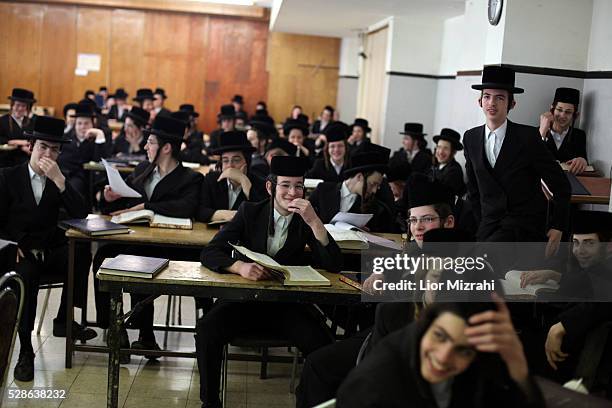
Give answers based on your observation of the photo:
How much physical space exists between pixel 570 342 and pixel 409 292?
0.87m

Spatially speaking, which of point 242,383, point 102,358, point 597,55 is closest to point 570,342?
point 242,383

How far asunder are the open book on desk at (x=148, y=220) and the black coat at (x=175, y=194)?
0.89 ft

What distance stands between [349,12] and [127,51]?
7965mm

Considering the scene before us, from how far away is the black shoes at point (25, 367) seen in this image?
4625mm

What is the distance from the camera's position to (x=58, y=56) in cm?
1834

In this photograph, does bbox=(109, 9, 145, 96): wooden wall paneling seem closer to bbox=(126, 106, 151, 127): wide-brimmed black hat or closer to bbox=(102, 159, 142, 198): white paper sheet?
bbox=(126, 106, 151, 127): wide-brimmed black hat

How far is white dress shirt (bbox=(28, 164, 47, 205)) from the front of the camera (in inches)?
208

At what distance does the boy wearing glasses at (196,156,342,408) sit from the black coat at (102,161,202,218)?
3.95 feet

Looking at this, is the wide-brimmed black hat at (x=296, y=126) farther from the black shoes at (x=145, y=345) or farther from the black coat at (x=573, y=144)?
the black shoes at (x=145, y=345)

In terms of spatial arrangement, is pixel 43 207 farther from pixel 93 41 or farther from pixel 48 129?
pixel 93 41

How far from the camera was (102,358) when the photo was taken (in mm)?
5043

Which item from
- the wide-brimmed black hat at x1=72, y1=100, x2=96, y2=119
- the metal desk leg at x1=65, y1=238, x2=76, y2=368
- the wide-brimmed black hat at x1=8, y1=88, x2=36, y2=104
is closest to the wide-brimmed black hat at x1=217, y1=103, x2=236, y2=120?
the wide-brimmed black hat at x1=72, y1=100, x2=96, y2=119

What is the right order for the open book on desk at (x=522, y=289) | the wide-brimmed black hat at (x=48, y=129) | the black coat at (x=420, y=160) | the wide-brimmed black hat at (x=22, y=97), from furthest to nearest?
the wide-brimmed black hat at (x=22, y=97), the black coat at (x=420, y=160), the wide-brimmed black hat at (x=48, y=129), the open book on desk at (x=522, y=289)

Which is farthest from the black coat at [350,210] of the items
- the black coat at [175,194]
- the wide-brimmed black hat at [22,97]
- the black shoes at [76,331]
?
the wide-brimmed black hat at [22,97]
